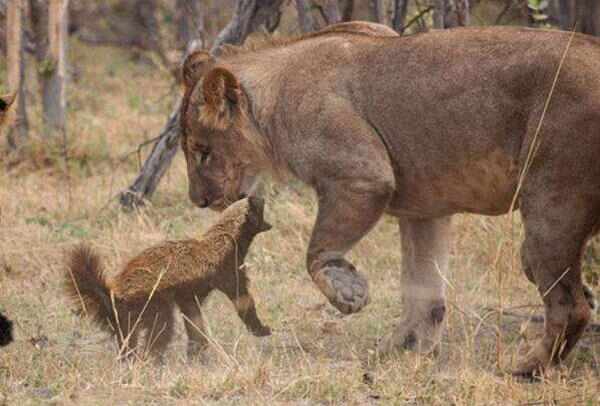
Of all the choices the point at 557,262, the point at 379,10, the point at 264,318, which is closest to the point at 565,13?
the point at 379,10

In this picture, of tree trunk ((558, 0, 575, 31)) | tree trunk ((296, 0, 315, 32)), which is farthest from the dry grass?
tree trunk ((558, 0, 575, 31))

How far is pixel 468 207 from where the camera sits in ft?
19.2

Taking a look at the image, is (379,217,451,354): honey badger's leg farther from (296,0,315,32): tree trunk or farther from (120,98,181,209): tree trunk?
(120,98,181,209): tree trunk

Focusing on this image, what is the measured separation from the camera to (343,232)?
5.75 m

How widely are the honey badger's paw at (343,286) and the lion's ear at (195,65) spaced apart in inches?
54.8

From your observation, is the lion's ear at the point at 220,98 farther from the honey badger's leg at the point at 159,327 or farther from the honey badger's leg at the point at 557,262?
the honey badger's leg at the point at 557,262

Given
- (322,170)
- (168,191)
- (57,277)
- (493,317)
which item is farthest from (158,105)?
(322,170)

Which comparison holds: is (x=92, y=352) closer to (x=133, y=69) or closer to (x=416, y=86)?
(x=416, y=86)

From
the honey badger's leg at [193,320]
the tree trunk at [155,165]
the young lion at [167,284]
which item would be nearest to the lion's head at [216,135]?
the young lion at [167,284]

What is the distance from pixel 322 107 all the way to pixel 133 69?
13413 millimetres

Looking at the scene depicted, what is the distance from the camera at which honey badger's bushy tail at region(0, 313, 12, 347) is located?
5648 millimetres

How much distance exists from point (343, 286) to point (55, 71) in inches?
280

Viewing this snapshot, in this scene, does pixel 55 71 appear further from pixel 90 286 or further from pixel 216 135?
pixel 90 286

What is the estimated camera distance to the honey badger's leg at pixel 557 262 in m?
5.21
